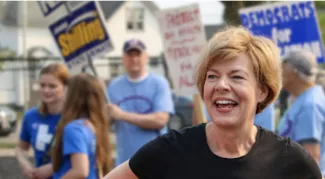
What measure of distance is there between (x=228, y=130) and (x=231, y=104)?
0.13m

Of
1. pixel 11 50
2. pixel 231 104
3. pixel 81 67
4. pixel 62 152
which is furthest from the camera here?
pixel 11 50

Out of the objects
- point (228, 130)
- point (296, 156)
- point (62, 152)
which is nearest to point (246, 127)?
point (228, 130)

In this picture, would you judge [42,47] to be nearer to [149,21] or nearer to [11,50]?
[11,50]

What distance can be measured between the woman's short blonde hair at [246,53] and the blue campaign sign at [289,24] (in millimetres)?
3300

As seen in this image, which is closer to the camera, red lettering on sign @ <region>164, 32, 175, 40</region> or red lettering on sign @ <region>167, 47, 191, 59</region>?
red lettering on sign @ <region>167, 47, 191, 59</region>

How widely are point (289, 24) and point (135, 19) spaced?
37923mm

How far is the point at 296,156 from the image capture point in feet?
7.97

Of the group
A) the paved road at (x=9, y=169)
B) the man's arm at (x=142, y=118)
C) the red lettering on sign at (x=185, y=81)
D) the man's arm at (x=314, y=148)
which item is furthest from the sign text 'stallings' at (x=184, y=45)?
the paved road at (x=9, y=169)

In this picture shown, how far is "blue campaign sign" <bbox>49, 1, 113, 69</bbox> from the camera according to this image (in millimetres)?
5477

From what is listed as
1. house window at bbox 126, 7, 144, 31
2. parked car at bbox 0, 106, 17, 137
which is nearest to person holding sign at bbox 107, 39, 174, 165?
parked car at bbox 0, 106, 17, 137

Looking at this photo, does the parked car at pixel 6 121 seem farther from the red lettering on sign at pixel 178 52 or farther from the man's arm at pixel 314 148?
the man's arm at pixel 314 148

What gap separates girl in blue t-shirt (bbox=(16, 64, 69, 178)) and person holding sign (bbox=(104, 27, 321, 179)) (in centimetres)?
194

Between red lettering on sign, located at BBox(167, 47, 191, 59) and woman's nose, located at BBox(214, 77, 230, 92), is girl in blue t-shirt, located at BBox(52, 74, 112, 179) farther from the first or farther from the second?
red lettering on sign, located at BBox(167, 47, 191, 59)

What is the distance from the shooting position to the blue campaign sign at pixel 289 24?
5699mm
